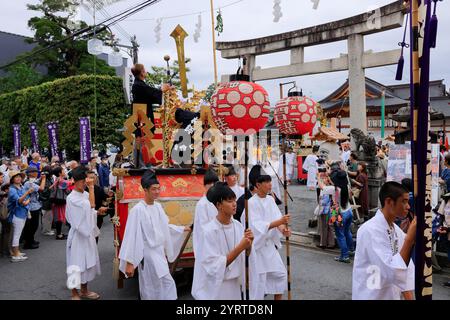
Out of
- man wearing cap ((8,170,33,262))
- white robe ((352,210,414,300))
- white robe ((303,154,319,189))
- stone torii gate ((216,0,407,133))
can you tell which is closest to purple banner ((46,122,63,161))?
stone torii gate ((216,0,407,133))

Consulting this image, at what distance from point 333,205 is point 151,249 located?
4.32 m

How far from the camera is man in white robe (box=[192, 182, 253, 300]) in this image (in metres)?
3.43

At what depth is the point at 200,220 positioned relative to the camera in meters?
4.38

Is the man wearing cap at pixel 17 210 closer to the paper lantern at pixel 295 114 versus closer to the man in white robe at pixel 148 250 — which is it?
the man in white robe at pixel 148 250

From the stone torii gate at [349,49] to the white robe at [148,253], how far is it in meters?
9.05

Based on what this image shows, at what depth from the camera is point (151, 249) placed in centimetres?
457

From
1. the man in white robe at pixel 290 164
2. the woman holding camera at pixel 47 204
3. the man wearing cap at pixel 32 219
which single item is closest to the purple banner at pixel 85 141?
the woman holding camera at pixel 47 204

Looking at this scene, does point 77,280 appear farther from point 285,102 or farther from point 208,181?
point 285,102

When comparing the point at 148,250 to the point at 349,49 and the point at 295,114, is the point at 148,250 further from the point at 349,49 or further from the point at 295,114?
the point at 349,49

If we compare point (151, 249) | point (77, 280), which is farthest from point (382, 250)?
point (77, 280)

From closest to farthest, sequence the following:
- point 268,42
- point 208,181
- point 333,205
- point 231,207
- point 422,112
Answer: point 422,112
point 231,207
point 208,181
point 333,205
point 268,42

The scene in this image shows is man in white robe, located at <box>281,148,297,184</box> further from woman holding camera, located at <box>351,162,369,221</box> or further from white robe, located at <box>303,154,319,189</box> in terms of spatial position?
woman holding camera, located at <box>351,162,369,221</box>

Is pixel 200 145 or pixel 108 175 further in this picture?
pixel 108 175

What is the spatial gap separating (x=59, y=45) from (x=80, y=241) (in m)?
25.6
